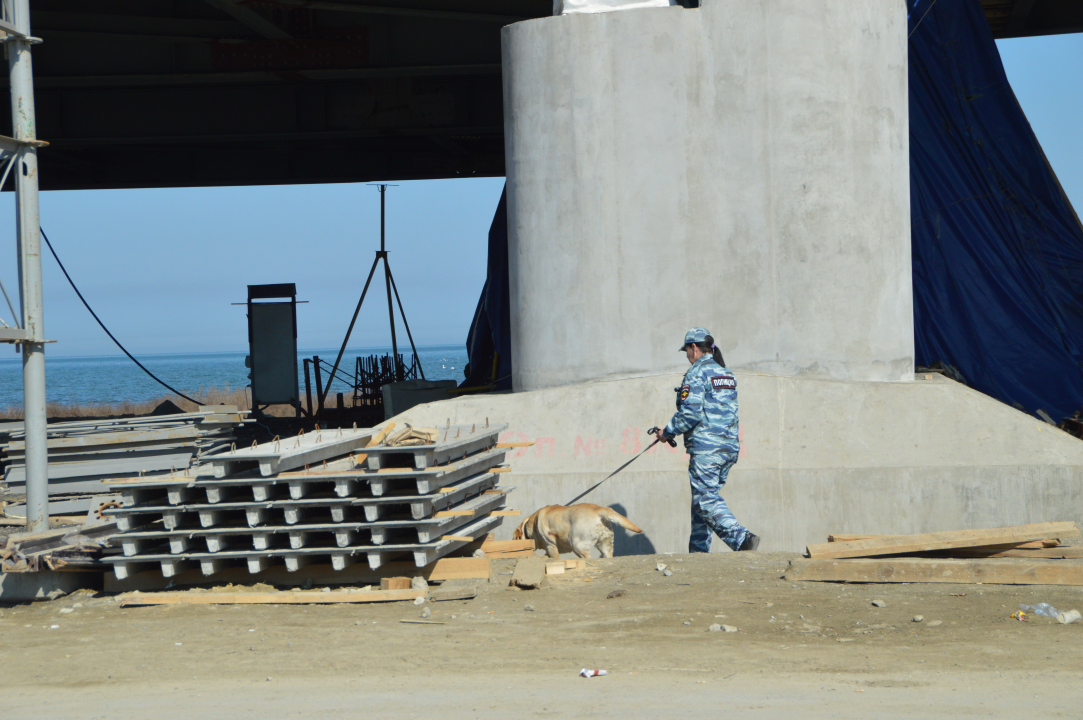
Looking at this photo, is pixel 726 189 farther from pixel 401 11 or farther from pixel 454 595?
pixel 401 11

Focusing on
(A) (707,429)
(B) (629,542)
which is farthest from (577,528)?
(B) (629,542)

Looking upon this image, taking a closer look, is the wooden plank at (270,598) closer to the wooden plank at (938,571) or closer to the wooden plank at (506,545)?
the wooden plank at (506,545)

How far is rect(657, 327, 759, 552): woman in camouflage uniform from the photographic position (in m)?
8.27

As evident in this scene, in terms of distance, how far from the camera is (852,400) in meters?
9.58

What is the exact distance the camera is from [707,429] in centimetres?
834

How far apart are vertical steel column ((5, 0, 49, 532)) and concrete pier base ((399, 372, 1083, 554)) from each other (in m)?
4.30

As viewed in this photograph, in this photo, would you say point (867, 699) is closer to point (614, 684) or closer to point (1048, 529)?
point (614, 684)

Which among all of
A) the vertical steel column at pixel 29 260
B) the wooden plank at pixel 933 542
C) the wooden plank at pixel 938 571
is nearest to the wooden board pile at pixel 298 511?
the vertical steel column at pixel 29 260

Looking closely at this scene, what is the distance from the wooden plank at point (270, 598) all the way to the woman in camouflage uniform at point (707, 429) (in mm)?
2599

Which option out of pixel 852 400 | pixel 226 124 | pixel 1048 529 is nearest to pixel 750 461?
pixel 852 400

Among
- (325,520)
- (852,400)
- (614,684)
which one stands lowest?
(614,684)

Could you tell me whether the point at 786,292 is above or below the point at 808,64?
below

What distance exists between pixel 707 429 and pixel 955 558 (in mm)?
2208

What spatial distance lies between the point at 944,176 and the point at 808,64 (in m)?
4.60
